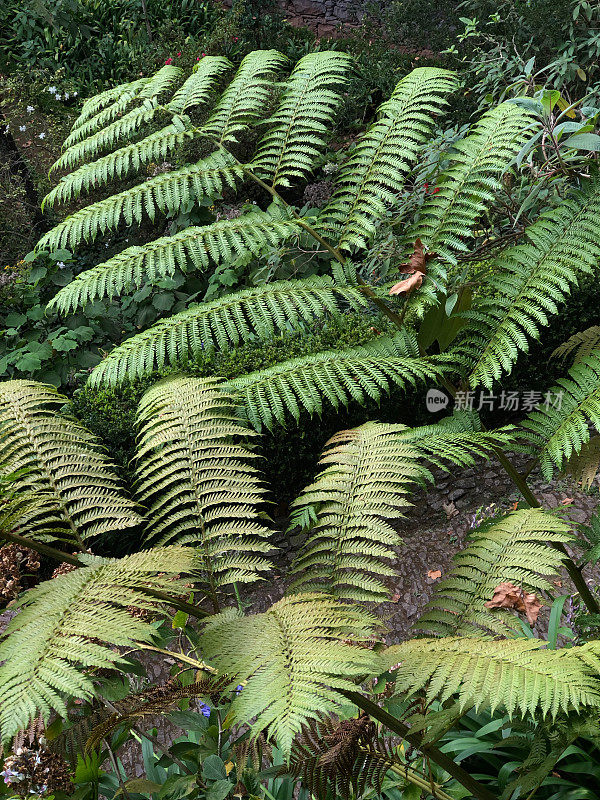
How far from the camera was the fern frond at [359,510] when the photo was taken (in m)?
1.43

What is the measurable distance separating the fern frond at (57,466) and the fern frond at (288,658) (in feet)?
1.34

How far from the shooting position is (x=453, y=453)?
67.7 inches

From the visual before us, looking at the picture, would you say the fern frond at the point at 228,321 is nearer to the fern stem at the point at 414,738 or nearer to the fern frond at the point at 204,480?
the fern frond at the point at 204,480

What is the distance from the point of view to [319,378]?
6.56 ft

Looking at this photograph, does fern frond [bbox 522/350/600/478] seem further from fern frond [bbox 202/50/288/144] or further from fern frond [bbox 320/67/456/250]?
fern frond [bbox 202/50/288/144]

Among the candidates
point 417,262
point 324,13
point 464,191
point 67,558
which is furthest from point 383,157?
point 324,13

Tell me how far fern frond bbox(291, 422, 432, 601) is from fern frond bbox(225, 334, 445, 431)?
0.29 meters

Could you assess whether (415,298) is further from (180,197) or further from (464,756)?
(464,756)

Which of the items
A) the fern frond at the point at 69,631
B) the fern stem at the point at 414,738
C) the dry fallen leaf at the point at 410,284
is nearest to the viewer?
the fern frond at the point at 69,631

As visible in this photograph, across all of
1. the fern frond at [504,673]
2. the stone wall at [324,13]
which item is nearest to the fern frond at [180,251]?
the fern frond at [504,673]

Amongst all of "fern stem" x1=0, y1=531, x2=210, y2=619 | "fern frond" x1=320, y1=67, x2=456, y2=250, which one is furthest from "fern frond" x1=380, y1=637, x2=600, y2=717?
"fern frond" x1=320, y1=67, x2=456, y2=250

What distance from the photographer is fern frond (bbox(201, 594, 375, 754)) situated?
2.95 ft

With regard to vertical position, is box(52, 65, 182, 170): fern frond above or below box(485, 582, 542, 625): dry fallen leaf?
above

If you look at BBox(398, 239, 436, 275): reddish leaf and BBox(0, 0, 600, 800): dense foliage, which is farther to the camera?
BBox(398, 239, 436, 275): reddish leaf
